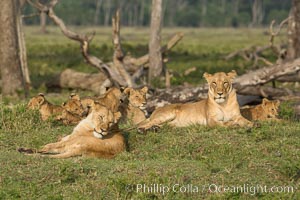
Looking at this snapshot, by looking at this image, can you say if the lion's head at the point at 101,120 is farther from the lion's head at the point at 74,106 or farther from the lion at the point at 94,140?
the lion's head at the point at 74,106

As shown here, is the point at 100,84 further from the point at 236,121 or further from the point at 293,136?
the point at 293,136

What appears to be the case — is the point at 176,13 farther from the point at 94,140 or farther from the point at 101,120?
the point at 94,140

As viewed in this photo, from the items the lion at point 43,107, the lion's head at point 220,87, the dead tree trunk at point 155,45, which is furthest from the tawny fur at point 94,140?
the dead tree trunk at point 155,45

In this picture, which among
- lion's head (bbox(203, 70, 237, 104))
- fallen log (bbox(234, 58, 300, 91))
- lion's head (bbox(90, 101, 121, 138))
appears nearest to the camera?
lion's head (bbox(90, 101, 121, 138))

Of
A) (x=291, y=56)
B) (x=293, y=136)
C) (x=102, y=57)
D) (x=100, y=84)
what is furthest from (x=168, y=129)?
(x=102, y=57)

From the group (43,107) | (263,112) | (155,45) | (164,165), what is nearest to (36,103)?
(43,107)

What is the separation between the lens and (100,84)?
50.1ft

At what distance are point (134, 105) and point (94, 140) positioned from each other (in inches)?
111

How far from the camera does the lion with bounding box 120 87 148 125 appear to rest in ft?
33.1

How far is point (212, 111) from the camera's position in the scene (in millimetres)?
9086

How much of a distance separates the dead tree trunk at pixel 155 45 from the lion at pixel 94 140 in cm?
776

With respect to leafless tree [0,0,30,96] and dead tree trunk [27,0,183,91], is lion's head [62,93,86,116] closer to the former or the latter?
dead tree trunk [27,0,183,91]

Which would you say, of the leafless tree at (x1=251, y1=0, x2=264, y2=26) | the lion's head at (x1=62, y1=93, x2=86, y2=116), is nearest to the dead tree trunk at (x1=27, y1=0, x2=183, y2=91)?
the lion's head at (x1=62, y1=93, x2=86, y2=116)

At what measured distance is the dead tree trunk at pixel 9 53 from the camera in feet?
47.3
